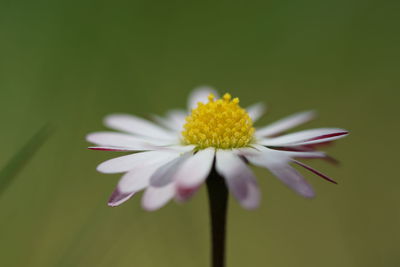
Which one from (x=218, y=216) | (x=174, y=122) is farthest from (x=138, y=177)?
(x=174, y=122)

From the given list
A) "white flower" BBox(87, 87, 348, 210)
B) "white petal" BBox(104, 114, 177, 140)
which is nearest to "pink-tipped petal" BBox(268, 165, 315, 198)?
"white flower" BBox(87, 87, 348, 210)

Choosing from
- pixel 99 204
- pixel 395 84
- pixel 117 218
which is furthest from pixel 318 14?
pixel 117 218

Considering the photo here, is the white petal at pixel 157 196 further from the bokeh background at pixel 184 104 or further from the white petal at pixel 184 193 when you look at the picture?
the bokeh background at pixel 184 104

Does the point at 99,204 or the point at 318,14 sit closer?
the point at 99,204

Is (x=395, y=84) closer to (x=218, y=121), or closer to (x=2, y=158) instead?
(x=218, y=121)

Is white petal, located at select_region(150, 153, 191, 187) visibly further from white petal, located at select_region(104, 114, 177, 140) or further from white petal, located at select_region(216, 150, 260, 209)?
white petal, located at select_region(104, 114, 177, 140)

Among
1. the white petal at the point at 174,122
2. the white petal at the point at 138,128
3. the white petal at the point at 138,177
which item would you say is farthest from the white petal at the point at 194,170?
the white petal at the point at 174,122

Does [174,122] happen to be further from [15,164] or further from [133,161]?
[15,164]
